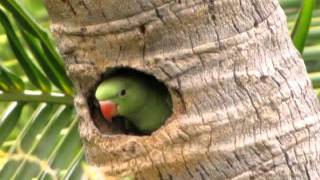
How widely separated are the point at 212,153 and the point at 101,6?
0.31 metres

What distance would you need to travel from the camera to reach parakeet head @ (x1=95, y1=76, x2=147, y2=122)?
66.4 inches

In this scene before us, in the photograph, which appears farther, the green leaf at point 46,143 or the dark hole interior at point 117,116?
the green leaf at point 46,143

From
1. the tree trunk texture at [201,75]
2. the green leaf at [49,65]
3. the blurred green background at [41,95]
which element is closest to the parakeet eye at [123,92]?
the tree trunk texture at [201,75]

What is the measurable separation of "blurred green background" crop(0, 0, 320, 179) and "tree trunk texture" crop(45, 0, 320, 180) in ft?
1.51

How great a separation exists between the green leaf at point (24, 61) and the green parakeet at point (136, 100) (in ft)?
1.43

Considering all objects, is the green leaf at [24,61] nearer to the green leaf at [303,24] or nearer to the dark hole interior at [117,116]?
the dark hole interior at [117,116]

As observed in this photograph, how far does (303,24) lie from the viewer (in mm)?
2041

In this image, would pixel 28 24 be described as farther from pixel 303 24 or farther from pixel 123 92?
pixel 303 24

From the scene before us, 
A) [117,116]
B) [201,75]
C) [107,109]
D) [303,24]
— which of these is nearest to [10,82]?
[117,116]

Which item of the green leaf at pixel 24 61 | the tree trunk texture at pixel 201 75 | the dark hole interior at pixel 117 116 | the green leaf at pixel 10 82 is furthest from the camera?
the green leaf at pixel 10 82

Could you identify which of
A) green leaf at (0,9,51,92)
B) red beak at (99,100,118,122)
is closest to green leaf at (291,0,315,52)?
red beak at (99,100,118,122)

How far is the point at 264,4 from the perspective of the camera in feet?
5.28

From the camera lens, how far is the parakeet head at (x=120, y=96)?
1.69 m

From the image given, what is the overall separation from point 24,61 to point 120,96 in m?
0.50
